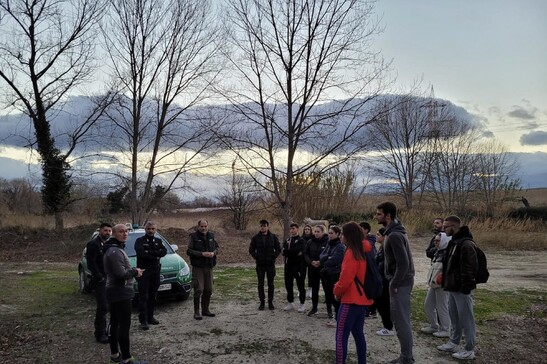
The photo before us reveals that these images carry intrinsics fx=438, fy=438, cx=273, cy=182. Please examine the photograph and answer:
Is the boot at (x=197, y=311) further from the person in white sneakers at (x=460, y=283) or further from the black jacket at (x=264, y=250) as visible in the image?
the person in white sneakers at (x=460, y=283)

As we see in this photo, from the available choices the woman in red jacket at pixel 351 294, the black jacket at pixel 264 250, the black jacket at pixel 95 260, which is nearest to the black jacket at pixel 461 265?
the woman in red jacket at pixel 351 294

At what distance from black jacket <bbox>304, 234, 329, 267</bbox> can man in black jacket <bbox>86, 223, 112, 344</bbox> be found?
344 centimetres

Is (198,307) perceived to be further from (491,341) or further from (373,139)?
(373,139)

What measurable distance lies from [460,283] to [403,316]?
1.09m

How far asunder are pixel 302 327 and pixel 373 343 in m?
1.28

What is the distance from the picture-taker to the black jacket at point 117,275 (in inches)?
210

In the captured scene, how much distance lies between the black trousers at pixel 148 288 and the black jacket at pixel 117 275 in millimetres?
2120

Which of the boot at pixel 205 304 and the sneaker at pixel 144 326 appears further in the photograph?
the boot at pixel 205 304

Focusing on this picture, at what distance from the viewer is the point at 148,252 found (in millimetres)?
7633

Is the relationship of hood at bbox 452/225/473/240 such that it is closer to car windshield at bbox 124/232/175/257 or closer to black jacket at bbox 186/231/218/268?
black jacket at bbox 186/231/218/268

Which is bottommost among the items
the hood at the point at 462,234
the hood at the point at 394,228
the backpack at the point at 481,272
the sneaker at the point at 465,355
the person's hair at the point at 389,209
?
the sneaker at the point at 465,355

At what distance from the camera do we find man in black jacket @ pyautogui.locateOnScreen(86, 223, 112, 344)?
6.70m

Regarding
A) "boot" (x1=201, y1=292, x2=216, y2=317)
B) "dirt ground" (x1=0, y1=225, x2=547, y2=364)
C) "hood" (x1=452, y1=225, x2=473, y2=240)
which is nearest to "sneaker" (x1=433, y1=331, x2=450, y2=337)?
"dirt ground" (x1=0, y1=225, x2=547, y2=364)

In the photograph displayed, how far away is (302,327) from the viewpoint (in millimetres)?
7312
